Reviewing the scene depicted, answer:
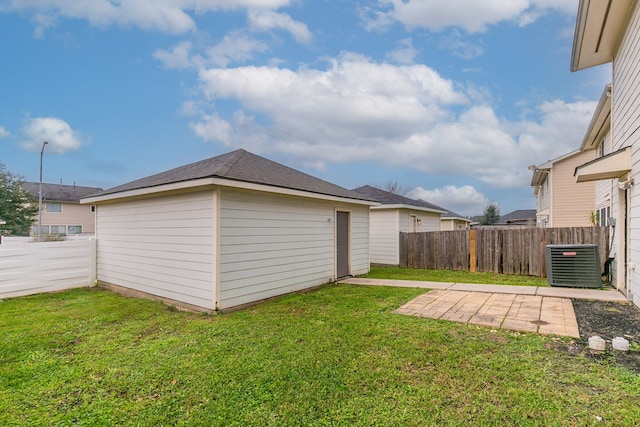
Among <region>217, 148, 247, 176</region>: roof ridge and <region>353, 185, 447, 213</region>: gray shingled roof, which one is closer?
<region>217, 148, 247, 176</region>: roof ridge

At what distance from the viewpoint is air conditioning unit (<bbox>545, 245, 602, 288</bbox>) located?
22.8 ft

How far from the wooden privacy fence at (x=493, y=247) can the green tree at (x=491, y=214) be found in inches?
1360

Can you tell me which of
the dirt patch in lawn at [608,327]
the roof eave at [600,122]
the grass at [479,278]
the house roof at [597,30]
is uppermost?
the house roof at [597,30]

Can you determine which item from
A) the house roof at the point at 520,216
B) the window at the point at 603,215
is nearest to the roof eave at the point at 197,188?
the window at the point at 603,215

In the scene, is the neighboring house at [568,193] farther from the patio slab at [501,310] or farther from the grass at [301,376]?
the grass at [301,376]

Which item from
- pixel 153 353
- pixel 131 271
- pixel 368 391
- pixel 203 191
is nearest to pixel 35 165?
pixel 131 271

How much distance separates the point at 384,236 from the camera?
12.8 meters

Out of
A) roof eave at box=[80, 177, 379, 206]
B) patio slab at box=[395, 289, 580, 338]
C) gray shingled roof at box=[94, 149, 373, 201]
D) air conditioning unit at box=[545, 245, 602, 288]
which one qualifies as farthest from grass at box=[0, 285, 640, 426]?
air conditioning unit at box=[545, 245, 602, 288]

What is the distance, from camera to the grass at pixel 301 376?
2385 millimetres

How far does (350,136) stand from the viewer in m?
19.3

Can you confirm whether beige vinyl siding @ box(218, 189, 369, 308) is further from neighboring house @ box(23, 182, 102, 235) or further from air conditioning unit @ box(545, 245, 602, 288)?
neighboring house @ box(23, 182, 102, 235)

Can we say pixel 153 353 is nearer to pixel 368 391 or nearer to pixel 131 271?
pixel 368 391

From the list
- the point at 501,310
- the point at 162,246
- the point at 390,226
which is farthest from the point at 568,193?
the point at 162,246

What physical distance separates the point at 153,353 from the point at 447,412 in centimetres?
316
